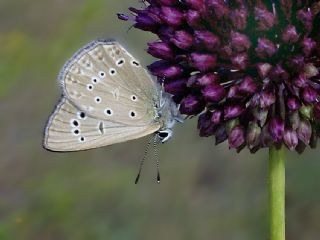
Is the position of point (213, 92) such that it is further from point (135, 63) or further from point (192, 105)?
point (135, 63)

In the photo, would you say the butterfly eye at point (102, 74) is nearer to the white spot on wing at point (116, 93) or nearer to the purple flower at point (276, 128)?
the white spot on wing at point (116, 93)

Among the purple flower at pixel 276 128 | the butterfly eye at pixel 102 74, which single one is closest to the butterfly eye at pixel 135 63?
the butterfly eye at pixel 102 74

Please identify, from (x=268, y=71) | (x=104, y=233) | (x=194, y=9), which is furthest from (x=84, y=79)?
(x=104, y=233)

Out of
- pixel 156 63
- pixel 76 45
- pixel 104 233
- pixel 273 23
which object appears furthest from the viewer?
pixel 76 45

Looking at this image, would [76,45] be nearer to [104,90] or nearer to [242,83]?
[104,90]

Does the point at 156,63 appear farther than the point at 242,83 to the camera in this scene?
Yes

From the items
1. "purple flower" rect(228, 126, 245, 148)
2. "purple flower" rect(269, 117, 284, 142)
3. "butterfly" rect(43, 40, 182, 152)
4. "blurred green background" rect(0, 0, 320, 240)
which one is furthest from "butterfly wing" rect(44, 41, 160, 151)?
"blurred green background" rect(0, 0, 320, 240)
